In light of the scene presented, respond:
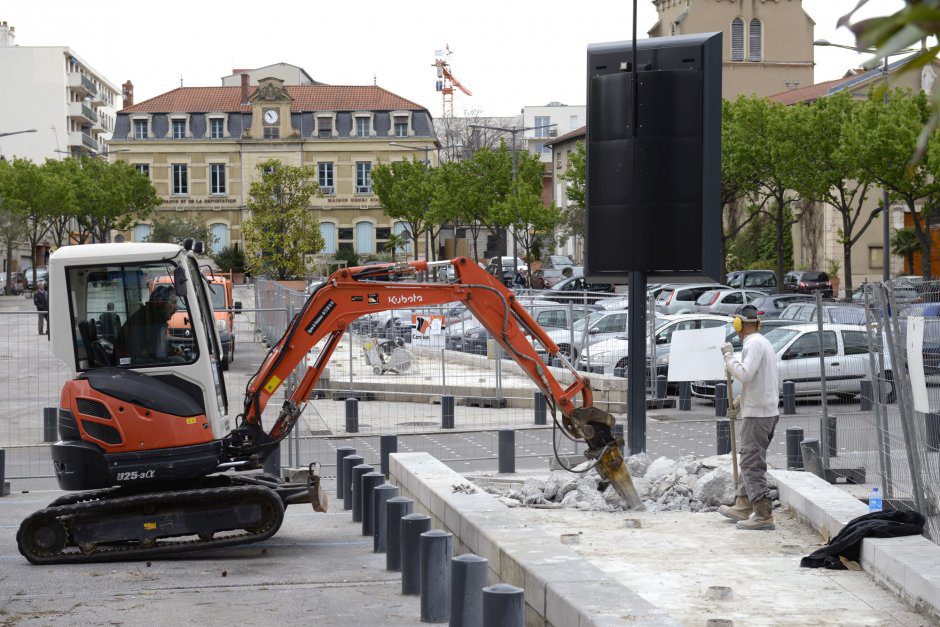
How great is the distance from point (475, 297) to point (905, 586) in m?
4.80

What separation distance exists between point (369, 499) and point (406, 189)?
62.0 meters

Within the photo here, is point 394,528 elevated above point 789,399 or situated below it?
above

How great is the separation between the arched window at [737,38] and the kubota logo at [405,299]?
6882 centimetres

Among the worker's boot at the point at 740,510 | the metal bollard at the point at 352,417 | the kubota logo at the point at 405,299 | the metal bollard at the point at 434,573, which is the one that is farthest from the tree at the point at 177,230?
the metal bollard at the point at 434,573

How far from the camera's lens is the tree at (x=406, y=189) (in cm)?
7119

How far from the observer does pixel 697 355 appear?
13.0 m

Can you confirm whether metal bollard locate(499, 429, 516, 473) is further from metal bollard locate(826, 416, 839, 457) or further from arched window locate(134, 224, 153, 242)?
arched window locate(134, 224, 153, 242)

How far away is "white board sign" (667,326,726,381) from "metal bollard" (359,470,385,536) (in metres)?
3.76

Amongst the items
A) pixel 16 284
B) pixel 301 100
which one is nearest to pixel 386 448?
pixel 16 284

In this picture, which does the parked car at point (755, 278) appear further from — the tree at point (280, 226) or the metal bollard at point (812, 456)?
the metal bollard at point (812, 456)

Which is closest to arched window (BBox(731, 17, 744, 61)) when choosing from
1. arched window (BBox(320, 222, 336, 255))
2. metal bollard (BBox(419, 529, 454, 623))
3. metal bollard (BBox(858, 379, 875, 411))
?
arched window (BBox(320, 222, 336, 255))

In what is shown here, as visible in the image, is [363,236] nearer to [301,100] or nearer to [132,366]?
[301,100]

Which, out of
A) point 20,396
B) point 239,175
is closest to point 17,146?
point 239,175

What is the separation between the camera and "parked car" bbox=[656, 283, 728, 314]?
40766 mm
